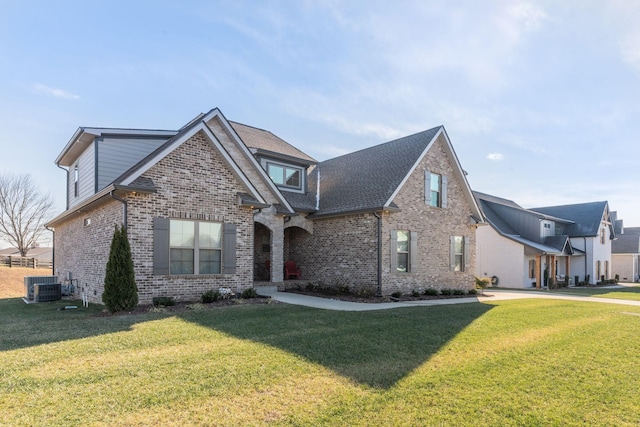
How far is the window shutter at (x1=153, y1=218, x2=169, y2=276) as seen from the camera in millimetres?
10445

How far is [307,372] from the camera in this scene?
495 centimetres

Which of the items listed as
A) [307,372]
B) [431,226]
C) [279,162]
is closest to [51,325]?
[307,372]

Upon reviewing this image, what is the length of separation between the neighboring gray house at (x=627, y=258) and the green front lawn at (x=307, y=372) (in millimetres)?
40778

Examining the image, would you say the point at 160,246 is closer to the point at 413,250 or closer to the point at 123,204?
the point at 123,204

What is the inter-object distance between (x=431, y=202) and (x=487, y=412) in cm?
1344

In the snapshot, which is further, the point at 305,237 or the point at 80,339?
the point at 305,237

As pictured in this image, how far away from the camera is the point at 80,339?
6.44m

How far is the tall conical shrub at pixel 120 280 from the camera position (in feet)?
30.3

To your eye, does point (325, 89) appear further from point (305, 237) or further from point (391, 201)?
point (305, 237)

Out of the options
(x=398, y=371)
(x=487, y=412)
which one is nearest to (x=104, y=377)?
(x=398, y=371)

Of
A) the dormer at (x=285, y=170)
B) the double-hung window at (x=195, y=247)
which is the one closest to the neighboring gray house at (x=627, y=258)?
the dormer at (x=285, y=170)

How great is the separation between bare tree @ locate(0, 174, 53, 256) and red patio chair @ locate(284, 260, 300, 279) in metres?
Answer: 38.0

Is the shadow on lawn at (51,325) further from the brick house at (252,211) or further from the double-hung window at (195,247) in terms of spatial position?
the double-hung window at (195,247)

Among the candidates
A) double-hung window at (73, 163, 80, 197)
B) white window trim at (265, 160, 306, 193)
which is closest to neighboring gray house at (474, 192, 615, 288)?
white window trim at (265, 160, 306, 193)
